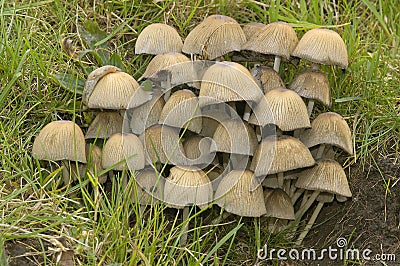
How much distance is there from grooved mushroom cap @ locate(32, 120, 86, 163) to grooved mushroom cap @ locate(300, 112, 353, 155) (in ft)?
2.53

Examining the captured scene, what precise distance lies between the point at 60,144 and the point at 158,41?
21.4 inches

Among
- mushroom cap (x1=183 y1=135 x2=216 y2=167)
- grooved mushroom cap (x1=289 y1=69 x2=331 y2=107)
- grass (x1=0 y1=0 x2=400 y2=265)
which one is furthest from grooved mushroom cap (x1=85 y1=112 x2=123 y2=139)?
grooved mushroom cap (x1=289 y1=69 x2=331 y2=107)

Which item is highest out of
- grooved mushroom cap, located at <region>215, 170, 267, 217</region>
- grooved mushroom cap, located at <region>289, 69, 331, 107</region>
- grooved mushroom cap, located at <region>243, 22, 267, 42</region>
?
grooved mushroom cap, located at <region>243, 22, 267, 42</region>

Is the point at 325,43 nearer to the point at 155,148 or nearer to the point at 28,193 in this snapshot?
the point at 155,148

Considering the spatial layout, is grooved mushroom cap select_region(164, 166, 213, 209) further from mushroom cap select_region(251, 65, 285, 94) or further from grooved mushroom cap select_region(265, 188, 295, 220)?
mushroom cap select_region(251, 65, 285, 94)

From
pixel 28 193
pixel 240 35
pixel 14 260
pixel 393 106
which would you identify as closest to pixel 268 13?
pixel 240 35

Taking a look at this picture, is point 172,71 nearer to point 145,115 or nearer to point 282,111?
point 145,115

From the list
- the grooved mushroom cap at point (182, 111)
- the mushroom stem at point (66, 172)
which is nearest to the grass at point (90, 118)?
the mushroom stem at point (66, 172)

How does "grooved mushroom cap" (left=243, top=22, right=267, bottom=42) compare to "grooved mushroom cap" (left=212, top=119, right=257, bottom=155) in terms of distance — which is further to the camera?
"grooved mushroom cap" (left=243, top=22, right=267, bottom=42)

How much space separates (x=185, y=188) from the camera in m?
1.85

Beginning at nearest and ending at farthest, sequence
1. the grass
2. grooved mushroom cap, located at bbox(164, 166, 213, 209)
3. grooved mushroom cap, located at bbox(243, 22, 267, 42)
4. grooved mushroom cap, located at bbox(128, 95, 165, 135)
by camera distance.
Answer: the grass → grooved mushroom cap, located at bbox(164, 166, 213, 209) → grooved mushroom cap, located at bbox(128, 95, 165, 135) → grooved mushroom cap, located at bbox(243, 22, 267, 42)

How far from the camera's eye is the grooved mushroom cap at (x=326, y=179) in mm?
1973

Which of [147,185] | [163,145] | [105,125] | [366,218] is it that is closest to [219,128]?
[163,145]

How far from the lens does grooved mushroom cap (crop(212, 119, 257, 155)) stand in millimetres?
1954
